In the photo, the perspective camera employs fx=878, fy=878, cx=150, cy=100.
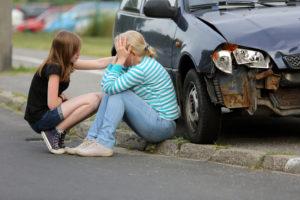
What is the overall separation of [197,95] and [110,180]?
154 cm

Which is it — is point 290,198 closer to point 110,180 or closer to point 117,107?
point 110,180

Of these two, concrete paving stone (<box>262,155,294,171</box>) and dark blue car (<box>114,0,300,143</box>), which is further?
dark blue car (<box>114,0,300,143</box>)

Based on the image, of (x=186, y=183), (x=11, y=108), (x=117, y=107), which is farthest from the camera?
(x=11, y=108)

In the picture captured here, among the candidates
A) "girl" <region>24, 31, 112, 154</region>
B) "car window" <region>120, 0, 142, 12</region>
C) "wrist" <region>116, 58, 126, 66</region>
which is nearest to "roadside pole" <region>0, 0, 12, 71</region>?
"car window" <region>120, 0, 142, 12</region>

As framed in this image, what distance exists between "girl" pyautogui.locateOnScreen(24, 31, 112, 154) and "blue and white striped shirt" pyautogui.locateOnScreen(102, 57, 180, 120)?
1.28 feet

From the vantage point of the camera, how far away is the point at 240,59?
7.60 metres

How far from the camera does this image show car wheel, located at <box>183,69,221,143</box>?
791cm

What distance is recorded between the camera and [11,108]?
11891 mm

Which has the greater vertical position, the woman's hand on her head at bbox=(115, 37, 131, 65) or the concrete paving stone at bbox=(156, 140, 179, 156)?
the woman's hand on her head at bbox=(115, 37, 131, 65)

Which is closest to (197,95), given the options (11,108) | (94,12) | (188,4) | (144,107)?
(144,107)

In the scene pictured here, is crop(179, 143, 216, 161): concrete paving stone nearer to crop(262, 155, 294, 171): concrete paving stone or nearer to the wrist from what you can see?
crop(262, 155, 294, 171): concrete paving stone

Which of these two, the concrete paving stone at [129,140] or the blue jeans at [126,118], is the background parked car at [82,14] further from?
the blue jeans at [126,118]

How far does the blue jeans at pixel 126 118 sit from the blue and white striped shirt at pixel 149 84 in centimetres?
7

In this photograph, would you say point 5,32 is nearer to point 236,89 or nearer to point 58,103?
point 58,103
